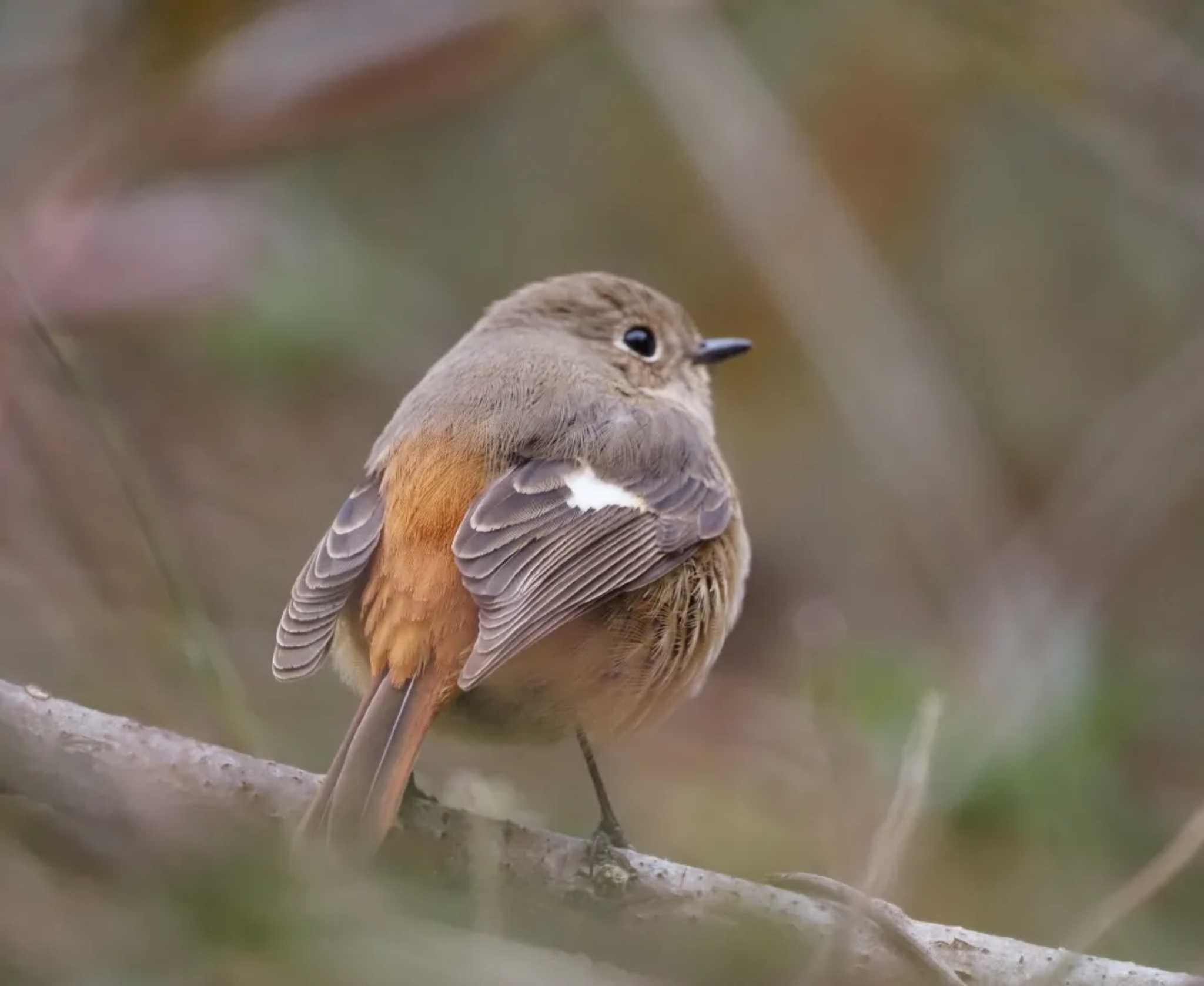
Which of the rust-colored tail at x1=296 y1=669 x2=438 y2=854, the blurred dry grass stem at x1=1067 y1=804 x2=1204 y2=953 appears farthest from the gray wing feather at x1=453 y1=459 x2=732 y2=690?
the blurred dry grass stem at x1=1067 y1=804 x2=1204 y2=953

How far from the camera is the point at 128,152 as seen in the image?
421 centimetres

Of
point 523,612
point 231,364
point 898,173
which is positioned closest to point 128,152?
point 231,364

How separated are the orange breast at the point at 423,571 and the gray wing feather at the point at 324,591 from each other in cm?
4

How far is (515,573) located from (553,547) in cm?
22

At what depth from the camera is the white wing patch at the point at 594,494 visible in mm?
3801

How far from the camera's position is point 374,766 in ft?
9.68

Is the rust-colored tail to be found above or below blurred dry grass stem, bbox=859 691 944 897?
above

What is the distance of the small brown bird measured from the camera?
3.17 metres

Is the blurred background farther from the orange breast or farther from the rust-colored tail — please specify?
the orange breast

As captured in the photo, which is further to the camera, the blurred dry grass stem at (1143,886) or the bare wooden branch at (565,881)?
the bare wooden branch at (565,881)

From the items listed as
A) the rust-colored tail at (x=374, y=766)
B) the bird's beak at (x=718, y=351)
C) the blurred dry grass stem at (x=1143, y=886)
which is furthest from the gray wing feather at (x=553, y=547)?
the blurred dry grass stem at (x=1143, y=886)

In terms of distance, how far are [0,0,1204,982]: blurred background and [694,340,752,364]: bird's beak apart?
1.28ft

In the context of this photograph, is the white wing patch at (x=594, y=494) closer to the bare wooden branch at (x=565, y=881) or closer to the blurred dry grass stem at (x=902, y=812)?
the bare wooden branch at (x=565, y=881)

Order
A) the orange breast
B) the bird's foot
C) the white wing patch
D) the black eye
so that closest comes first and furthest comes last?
the bird's foot → the orange breast → the white wing patch → the black eye
